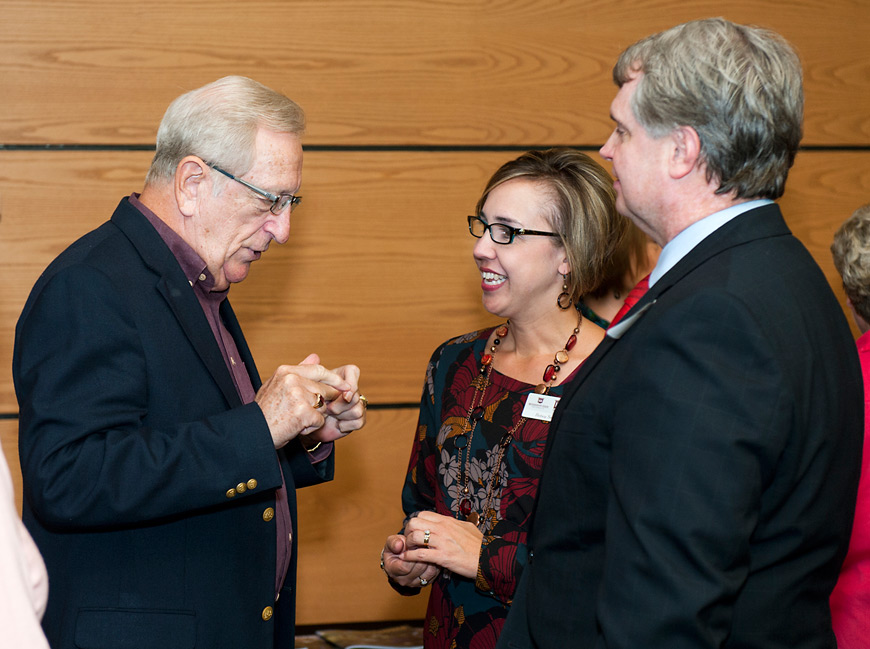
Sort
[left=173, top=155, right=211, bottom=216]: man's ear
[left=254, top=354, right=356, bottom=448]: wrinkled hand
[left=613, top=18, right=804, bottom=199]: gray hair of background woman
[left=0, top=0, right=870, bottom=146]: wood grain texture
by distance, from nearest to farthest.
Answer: [left=613, top=18, right=804, bottom=199]: gray hair of background woman
[left=254, top=354, right=356, bottom=448]: wrinkled hand
[left=173, top=155, right=211, bottom=216]: man's ear
[left=0, top=0, right=870, bottom=146]: wood grain texture

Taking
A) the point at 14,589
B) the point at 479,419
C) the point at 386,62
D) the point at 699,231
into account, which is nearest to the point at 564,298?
the point at 479,419

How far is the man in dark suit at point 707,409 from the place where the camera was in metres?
1.02

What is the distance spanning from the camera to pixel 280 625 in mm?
1842

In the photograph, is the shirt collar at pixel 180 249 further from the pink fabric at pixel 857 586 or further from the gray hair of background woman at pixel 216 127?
→ the pink fabric at pixel 857 586

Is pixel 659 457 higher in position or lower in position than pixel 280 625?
higher

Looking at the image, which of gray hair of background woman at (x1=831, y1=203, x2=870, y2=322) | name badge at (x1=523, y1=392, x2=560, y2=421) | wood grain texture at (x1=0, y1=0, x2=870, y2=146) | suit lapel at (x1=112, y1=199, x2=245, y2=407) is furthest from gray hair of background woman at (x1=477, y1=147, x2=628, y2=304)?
wood grain texture at (x1=0, y1=0, x2=870, y2=146)

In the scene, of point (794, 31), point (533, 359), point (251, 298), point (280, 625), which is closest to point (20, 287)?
point (251, 298)

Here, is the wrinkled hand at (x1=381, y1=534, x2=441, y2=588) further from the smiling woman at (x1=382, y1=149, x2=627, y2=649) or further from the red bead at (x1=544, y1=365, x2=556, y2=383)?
the red bead at (x1=544, y1=365, x2=556, y2=383)

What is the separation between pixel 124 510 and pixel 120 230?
0.54 meters

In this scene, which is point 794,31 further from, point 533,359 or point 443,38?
point 533,359

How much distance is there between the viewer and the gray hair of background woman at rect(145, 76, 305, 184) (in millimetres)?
1660

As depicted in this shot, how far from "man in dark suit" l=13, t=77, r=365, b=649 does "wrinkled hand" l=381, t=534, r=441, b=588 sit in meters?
0.27

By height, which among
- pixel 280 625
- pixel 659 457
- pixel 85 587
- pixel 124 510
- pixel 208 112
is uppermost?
pixel 208 112

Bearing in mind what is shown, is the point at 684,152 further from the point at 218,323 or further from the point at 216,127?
the point at 218,323
